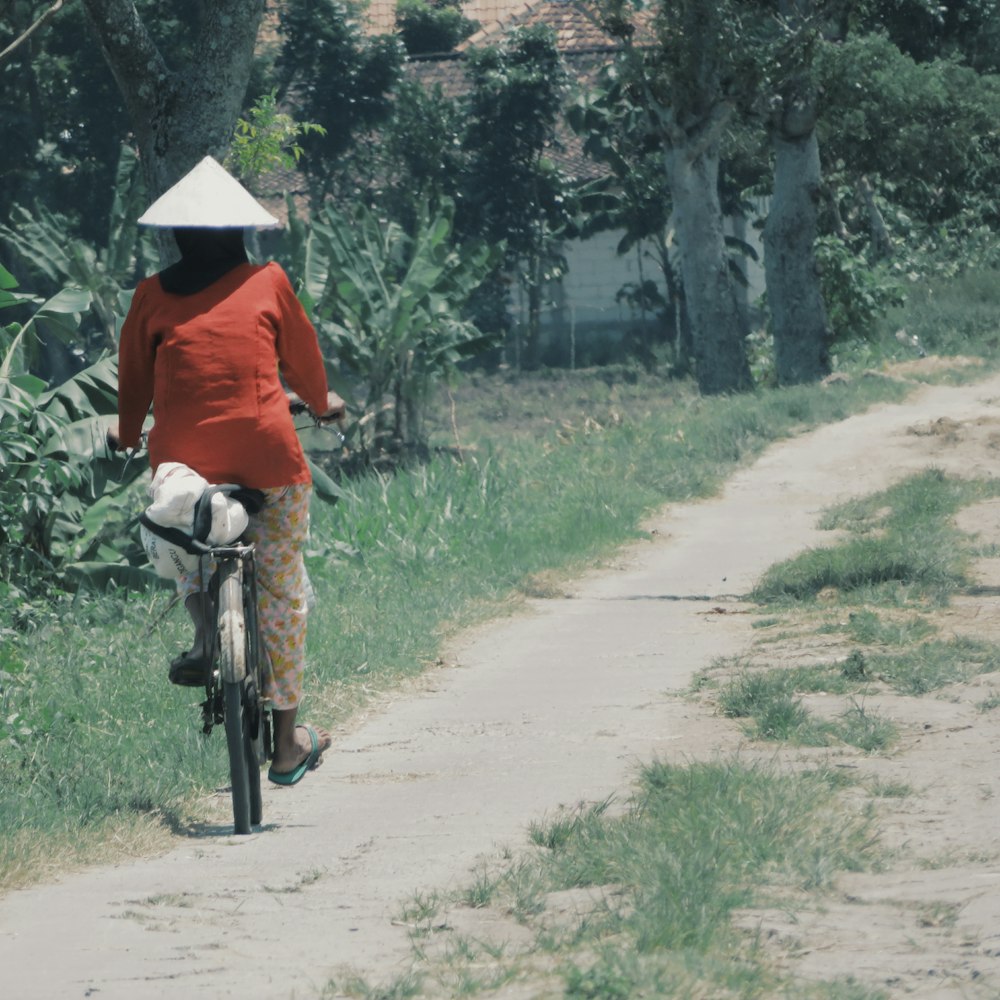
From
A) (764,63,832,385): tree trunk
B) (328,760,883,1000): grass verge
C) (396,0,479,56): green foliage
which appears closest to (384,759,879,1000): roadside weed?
(328,760,883,1000): grass verge

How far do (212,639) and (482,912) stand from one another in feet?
4.63

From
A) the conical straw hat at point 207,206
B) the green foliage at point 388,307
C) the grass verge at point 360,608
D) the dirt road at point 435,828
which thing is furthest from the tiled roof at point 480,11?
the conical straw hat at point 207,206

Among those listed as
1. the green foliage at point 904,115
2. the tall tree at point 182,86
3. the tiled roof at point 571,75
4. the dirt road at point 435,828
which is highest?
the tiled roof at point 571,75

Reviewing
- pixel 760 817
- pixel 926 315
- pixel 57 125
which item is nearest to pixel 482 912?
pixel 760 817

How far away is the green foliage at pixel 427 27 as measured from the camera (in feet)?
152

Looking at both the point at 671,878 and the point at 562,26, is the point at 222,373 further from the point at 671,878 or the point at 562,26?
the point at 562,26

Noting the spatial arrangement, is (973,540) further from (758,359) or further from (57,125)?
(57,125)

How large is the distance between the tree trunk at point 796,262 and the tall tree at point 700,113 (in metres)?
0.66

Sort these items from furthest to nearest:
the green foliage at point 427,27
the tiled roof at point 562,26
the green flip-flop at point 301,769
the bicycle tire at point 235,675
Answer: the green foliage at point 427,27, the tiled roof at point 562,26, the green flip-flop at point 301,769, the bicycle tire at point 235,675

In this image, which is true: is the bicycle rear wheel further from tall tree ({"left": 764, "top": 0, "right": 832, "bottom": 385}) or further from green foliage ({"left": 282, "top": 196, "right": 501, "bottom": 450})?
tall tree ({"left": 764, "top": 0, "right": 832, "bottom": 385})

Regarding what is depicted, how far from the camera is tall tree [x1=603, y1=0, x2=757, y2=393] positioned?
2167 cm

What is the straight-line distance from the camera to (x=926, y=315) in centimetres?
2620

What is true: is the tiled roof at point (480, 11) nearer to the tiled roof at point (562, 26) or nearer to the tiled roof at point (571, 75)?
the tiled roof at point (562, 26)

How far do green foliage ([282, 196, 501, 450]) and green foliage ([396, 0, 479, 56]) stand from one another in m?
27.2
